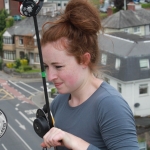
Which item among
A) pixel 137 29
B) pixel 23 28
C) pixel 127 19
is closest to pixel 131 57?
pixel 127 19

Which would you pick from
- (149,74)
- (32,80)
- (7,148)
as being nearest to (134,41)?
(149,74)

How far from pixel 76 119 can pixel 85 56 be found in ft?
0.51

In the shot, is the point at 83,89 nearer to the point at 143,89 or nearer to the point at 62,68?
the point at 62,68

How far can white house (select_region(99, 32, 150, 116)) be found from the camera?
8.62m

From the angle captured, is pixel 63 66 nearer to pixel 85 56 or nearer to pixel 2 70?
pixel 85 56

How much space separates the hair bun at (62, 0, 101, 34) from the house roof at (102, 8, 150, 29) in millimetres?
11927

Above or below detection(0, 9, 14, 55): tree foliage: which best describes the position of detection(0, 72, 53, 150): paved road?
below

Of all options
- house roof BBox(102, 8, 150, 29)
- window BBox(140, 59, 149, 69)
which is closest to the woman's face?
window BBox(140, 59, 149, 69)

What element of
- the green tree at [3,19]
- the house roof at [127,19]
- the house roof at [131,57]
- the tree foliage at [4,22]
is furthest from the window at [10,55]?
the house roof at [131,57]

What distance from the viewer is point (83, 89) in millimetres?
972

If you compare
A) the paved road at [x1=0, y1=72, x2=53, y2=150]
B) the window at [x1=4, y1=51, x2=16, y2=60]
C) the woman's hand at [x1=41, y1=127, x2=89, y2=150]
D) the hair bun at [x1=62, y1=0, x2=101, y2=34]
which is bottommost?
the paved road at [x1=0, y1=72, x2=53, y2=150]

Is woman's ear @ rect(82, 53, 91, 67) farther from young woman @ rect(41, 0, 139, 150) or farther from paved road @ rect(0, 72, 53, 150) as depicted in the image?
paved road @ rect(0, 72, 53, 150)

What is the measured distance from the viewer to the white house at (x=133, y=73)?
862 centimetres

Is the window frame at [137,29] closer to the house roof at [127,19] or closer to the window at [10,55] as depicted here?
the house roof at [127,19]
